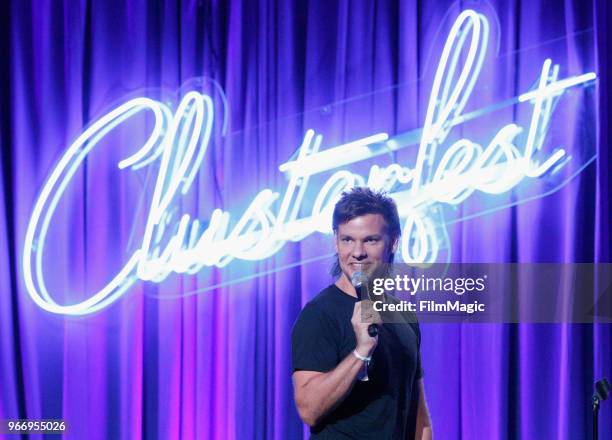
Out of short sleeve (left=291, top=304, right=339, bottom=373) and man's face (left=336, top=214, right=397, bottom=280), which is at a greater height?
man's face (left=336, top=214, right=397, bottom=280)

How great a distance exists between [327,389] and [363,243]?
641 mm

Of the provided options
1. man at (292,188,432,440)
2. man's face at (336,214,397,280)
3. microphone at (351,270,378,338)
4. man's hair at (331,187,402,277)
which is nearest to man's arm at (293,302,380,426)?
man at (292,188,432,440)

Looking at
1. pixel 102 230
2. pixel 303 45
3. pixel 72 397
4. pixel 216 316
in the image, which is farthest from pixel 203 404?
pixel 303 45

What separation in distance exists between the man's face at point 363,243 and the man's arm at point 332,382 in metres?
0.41

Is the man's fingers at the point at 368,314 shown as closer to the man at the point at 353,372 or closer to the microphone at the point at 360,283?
the man at the point at 353,372

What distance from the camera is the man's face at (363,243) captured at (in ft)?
8.50

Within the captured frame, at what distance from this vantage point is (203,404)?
384 cm

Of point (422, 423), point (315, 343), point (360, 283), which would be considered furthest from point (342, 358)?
point (422, 423)

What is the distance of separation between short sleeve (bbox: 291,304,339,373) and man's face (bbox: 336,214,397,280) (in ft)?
0.98

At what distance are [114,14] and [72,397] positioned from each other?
2.00 metres

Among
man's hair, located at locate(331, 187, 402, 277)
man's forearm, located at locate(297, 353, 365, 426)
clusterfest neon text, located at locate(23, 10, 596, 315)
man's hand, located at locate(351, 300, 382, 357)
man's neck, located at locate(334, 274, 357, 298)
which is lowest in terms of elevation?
man's forearm, located at locate(297, 353, 365, 426)

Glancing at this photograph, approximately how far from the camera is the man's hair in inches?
106

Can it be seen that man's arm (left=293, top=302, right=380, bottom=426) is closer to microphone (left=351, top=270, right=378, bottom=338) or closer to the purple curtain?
microphone (left=351, top=270, right=378, bottom=338)

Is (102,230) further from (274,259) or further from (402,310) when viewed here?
(402,310)
